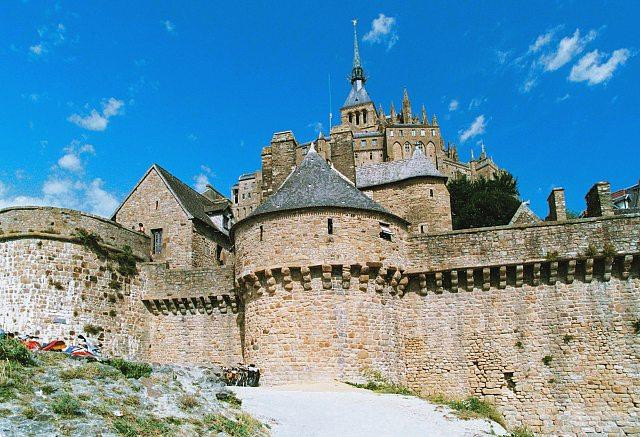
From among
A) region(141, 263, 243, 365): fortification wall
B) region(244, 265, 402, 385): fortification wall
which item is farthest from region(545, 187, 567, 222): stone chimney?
region(141, 263, 243, 365): fortification wall

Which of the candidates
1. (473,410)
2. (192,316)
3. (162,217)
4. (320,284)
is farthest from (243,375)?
(162,217)

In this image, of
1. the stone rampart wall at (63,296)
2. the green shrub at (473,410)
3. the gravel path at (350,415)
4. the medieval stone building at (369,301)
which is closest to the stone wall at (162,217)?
the medieval stone building at (369,301)

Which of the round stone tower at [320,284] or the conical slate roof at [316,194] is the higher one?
the conical slate roof at [316,194]

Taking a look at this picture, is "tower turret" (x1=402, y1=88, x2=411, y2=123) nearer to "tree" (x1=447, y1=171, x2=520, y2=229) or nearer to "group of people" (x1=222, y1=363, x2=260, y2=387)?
"tree" (x1=447, y1=171, x2=520, y2=229)

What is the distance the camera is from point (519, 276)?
68.7ft

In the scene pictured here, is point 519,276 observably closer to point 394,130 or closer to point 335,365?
point 335,365

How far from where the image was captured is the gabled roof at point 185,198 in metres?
28.1

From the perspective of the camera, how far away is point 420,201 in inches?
1125

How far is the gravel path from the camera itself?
41.9ft

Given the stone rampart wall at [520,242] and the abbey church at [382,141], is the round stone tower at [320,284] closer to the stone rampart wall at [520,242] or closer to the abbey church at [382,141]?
the stone rampart wall at [520,242]

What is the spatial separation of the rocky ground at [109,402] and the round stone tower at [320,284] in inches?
269

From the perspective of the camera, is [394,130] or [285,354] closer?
[285,354]

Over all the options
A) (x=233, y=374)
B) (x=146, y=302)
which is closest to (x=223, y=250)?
(x=146, y=302)

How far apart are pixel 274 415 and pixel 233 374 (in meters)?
5.43
